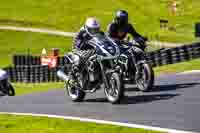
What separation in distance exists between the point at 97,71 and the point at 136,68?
3.12ft

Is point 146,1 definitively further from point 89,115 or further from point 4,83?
point 89,115

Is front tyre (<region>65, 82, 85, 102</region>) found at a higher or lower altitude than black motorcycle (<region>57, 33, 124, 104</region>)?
lower

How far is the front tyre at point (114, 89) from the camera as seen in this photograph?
11.5 metres

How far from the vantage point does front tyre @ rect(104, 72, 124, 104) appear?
11492 mm

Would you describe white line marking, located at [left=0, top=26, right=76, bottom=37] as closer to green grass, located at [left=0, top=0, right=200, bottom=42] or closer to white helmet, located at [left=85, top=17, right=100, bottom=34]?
green grass, located at [left=0, top=0, right=200, bottom=42]

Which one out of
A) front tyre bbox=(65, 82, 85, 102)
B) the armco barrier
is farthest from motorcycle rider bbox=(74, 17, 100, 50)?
the armco barrier

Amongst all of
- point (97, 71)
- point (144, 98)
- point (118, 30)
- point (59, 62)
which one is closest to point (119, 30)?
point (118, 30)

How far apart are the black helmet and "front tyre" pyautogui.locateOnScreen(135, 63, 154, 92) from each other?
1.58 metres

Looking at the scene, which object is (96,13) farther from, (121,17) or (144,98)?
(144,98)

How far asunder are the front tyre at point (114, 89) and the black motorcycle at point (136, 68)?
1209 mm

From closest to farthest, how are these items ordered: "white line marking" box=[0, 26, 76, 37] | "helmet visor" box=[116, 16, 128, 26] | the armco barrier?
1. "helmet visor" box=[116, 16, 128, 26]
2. the armco barrier
3. "white line marking" box=[0, 26, 76, 37]

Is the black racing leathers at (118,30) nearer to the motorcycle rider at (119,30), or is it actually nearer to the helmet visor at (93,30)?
the motorcycle rider at (119,30)

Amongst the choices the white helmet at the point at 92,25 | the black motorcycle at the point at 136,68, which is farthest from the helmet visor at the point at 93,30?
the black motorcycle at the point at 136,68

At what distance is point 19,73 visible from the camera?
107 ft
